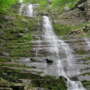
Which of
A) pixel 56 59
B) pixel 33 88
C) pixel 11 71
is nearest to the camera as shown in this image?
pixel 33 88

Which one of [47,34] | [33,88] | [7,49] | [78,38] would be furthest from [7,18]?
[33,88]

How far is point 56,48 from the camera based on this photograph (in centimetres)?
1734

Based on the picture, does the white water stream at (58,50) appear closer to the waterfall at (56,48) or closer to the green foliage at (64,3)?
the waterfall at (56,48)

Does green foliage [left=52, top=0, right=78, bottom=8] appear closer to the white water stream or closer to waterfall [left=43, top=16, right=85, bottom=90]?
waterfall [left=43, top=16, right=85, bottom=90]

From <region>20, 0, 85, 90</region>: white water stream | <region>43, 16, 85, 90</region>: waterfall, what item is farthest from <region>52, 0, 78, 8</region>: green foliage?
<region>20, 0, 85, 90</region>: white water stream

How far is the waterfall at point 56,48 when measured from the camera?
13.2m

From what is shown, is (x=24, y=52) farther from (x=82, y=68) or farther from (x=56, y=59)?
(x=82, y=68)

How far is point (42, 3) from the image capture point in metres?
36.9

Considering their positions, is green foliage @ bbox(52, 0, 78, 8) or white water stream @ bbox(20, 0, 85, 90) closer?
white water stream @ bbox(20, 0, 85, 90)

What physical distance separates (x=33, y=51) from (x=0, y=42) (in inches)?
104

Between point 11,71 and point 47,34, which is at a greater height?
point 47,34

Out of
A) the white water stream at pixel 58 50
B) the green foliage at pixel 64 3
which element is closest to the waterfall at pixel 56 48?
the white water stream at pixel 58 50

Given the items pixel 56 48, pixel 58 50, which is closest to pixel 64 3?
pixel 56 48

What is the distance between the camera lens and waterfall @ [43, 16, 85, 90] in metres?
13.2
